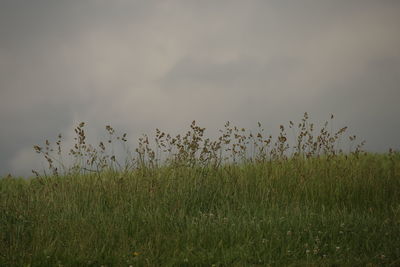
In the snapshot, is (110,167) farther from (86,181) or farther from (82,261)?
(82,261)

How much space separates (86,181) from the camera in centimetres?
870

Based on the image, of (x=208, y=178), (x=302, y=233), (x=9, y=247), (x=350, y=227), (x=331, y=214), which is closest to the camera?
(x=9, y=247)

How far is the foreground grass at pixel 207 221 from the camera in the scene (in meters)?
5.31

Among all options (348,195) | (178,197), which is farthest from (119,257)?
(348,195)

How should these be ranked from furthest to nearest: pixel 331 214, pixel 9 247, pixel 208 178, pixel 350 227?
pixel 208 178
pixel 331 214
pixel 350 227
pixel 9 247

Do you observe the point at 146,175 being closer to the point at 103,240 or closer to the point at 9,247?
the point at 103,240

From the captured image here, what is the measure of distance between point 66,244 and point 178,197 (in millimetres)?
2321

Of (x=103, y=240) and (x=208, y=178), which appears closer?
(x=103, y=240)

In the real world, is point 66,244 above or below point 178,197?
below

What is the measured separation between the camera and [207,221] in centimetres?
646

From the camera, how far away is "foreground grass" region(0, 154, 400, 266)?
5.31m

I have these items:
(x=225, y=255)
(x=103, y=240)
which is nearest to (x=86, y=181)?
(x=103, y=240)

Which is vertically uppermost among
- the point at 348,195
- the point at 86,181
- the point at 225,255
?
the point at 86,181

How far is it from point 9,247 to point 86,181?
3199 millimetres
